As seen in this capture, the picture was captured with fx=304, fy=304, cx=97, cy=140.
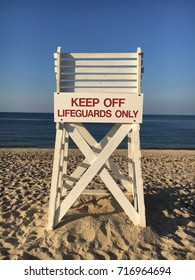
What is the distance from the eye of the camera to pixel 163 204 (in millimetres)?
6105

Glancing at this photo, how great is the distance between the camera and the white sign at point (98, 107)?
14.6ft

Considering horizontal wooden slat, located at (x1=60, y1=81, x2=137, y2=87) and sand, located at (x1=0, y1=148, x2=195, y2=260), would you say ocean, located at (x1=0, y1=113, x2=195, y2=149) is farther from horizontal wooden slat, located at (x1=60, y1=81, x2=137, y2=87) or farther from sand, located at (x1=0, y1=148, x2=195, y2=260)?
horizontal wooden slat, located at (x1=60, y1=81, x2=137, y2=87)

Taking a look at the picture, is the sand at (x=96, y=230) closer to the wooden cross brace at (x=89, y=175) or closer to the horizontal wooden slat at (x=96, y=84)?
the wooden cross brace at (x=89, y=175)

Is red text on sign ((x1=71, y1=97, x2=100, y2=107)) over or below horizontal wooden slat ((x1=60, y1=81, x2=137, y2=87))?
below

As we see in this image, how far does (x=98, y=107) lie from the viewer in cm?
446

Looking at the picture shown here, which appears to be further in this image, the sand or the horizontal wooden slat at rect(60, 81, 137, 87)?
the horizontal wooden slat at rect(60, 81, 137, 87)

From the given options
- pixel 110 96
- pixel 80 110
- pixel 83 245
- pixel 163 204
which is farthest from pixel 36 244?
pixel 163 204

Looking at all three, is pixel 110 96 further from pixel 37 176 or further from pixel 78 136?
pixel 37 176

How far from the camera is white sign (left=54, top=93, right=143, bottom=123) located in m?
4.45

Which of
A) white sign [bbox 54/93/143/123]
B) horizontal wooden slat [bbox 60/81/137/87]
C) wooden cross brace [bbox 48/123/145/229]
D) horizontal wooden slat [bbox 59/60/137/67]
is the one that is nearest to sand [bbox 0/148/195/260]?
wooden cross brace [bbox 48/123/145/229]

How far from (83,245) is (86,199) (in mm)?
1726

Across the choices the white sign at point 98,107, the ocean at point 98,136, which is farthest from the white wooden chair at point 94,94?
the ocean at point 98,136

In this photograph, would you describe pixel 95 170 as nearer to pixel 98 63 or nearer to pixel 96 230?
pixel 96 230
